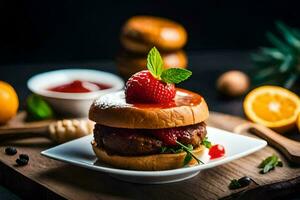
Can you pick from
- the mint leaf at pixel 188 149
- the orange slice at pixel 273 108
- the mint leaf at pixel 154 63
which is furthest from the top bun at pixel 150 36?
the mint leaf at pixel 188 149

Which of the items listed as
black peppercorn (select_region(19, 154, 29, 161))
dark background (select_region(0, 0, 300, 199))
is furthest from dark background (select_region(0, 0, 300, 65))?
black peppercorn (select_region(19, 154, 29, 161))

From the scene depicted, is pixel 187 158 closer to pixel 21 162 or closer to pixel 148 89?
pixel 148 89

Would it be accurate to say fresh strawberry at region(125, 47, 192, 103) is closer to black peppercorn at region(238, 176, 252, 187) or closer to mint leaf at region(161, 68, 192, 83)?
mint leaf at region(161, 68, 192, 83)

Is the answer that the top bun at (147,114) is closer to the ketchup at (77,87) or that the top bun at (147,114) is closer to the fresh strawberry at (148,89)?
the fresh strawberry at (148,89)

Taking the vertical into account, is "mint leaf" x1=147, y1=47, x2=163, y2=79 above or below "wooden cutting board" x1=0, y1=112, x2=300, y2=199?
above

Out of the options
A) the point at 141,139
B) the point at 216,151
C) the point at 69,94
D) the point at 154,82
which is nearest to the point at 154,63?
the point at 154,82

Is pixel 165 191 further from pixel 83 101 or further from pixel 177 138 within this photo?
pixel 83 101

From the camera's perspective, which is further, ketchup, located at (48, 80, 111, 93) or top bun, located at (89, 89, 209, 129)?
ketchup, located at (48, 80, 111, 93)
